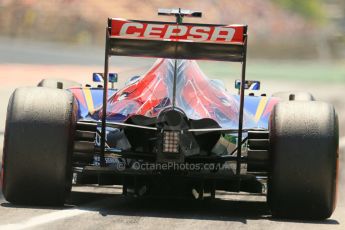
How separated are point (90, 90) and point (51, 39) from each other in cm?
1927

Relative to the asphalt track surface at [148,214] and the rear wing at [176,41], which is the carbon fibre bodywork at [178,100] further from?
the rear wing at [176,41]

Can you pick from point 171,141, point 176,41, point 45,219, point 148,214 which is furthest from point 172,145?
point 45,219

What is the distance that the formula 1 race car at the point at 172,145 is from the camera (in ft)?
32.0

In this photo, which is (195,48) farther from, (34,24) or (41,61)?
(34,24)

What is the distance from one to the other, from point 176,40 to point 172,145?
3.21 feet

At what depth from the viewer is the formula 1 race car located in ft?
32.0

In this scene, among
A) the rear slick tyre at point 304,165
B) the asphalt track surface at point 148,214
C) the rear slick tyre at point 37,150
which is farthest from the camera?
the rear slick tyre at point 304,165

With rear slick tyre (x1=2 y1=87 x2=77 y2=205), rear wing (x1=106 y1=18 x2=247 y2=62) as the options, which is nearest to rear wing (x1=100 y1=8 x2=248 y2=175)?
rear wing (x1=106 y1=18 x2=247 y2=62)

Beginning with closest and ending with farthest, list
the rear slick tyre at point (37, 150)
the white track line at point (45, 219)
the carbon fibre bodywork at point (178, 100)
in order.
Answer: the white track line at point (45, 219) → the rear slick tyre at point (37, 150) → the carbon fibre bodywork at point (178, 100)

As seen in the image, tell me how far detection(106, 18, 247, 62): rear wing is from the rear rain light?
2.41 ft

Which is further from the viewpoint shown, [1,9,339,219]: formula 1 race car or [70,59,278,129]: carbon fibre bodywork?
[70,59,278,129]: carbon fibre bodywork

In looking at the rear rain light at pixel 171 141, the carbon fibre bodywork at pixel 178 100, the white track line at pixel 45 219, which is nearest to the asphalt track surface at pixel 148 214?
the white track line at pixel 45 219

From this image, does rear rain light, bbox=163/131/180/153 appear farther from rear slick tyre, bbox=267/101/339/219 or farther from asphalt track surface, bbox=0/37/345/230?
rear slick tyre, bbox=267/101/339/219

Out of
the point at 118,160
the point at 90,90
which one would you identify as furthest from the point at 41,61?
the point at 118,160
